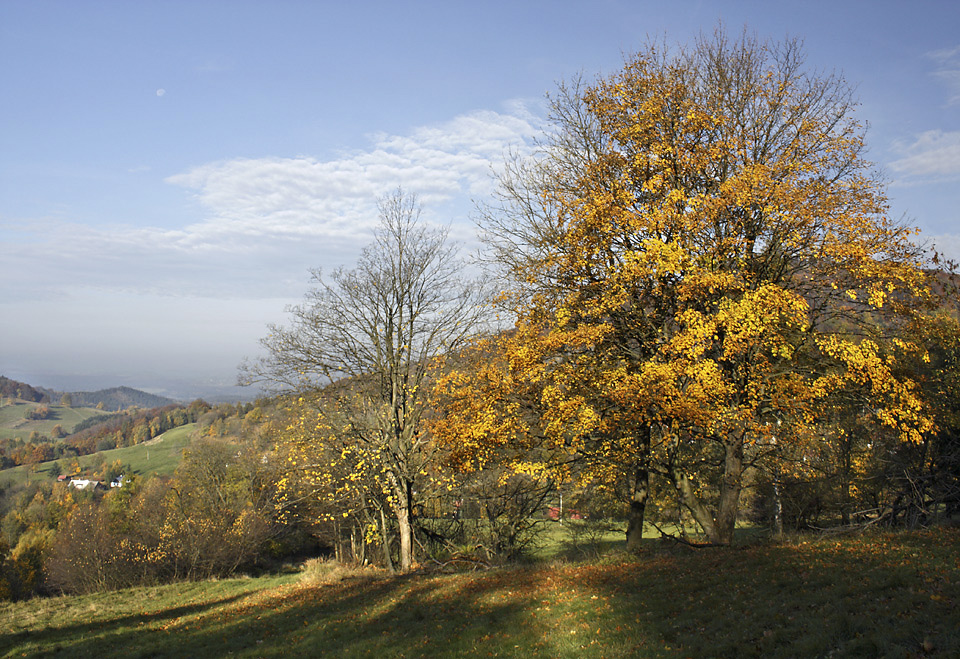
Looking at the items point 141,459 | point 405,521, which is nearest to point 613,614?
point 405,521

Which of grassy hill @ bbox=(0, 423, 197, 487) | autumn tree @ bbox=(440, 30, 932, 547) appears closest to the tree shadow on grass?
autumn tree @ bbox=(440, 30, 932, 547)

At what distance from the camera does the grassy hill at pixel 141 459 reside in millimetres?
100812

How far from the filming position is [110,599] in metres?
22.7

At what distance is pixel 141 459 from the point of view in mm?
114125

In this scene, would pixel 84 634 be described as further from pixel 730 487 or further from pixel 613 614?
pixel 730 487

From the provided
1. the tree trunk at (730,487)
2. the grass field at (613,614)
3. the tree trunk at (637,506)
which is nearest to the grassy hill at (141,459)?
the grass field at (613,614)

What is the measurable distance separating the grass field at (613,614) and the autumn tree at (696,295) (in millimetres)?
2757

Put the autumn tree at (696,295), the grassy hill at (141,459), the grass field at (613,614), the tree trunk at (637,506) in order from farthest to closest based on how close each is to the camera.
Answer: the grassy hill at (141,459), the tree trunk at (637,506), the autumn tree at (696,295), the grass field at (613,614)

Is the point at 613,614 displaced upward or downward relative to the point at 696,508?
downward

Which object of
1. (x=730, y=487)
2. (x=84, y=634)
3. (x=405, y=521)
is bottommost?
(x=84, y=634)

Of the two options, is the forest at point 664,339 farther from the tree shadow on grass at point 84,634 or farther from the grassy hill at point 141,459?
the grassy hill at point 141,459

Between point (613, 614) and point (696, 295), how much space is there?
23.9 feet

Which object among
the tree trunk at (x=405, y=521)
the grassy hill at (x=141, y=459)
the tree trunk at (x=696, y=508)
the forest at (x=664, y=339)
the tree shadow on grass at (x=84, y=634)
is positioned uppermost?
the forest at (x=664, y=339)

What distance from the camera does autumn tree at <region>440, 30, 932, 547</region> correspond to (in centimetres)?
1214
